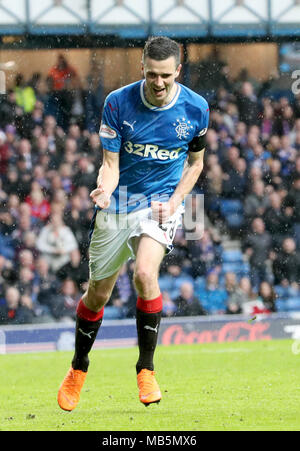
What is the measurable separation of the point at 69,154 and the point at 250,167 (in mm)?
2987

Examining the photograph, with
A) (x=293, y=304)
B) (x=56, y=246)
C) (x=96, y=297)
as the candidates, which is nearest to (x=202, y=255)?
(x=293, y=304)

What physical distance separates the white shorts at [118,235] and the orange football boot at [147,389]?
0.79 m

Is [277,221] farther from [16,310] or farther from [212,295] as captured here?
[16,310]

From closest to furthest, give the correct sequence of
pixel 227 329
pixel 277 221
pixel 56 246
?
pixel 227 329
pixel 56 246
pixel 277 221

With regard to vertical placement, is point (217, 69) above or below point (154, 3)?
below

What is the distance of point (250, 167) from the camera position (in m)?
15.8

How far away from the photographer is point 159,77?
634 cm

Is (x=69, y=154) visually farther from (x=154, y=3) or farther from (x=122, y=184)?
(x=122, y=184)

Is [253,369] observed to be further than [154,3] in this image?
No

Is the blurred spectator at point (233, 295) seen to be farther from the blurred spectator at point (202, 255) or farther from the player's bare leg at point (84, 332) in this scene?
the player's bare leg at point (84, 332)

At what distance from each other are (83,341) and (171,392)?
1.21m
